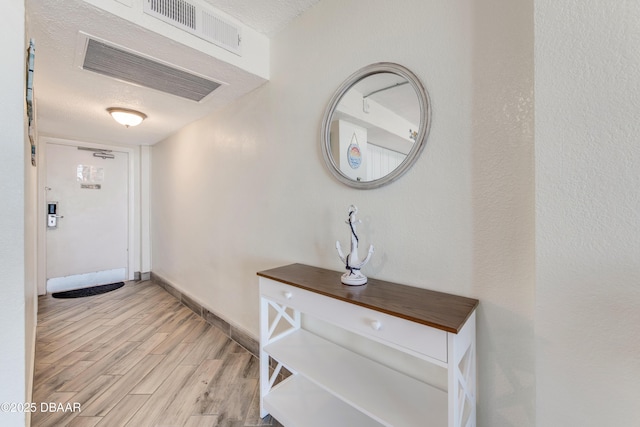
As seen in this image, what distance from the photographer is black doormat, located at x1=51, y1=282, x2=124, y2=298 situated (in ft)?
10.9

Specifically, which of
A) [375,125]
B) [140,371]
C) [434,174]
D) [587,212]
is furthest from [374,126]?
[140,371]

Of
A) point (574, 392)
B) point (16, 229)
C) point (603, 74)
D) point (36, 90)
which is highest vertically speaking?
point (36, 90)

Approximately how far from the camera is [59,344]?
219 cm

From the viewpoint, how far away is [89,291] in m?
3.48

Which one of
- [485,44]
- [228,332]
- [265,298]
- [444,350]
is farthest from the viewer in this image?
[228,332]

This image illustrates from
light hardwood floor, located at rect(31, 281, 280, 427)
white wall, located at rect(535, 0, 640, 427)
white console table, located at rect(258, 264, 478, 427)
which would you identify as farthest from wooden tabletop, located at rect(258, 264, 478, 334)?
light hardwood floor, located at rect(31, 281, 280, 427)

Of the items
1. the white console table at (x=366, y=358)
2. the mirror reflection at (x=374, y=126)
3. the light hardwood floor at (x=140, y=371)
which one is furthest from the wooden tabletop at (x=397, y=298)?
the light hardwood floor at (x=140, y=371)

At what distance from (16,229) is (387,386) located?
5.29 feet

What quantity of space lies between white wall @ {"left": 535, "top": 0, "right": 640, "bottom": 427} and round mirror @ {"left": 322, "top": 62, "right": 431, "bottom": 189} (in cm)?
46

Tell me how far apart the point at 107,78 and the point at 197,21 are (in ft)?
2.94

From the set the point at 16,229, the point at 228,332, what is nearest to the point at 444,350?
the point at 16,229

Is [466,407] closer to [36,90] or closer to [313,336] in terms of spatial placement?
[313,336]

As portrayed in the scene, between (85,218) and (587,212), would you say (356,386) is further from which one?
(85,218)

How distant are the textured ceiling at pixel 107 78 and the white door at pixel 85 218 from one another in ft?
2.30
